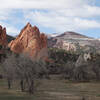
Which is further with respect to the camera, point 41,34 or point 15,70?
point 41,34

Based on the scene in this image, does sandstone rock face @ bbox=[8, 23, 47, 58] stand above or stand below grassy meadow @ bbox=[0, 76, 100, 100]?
above

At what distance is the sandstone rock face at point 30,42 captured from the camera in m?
138

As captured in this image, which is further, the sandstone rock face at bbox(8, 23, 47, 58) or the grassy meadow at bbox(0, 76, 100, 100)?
the sandstone rock face at bbox(8, 23, 47, 58)

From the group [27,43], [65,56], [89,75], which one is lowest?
[89,75]

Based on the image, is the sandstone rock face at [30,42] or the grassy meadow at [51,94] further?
the sandstone rock face at [30,42]

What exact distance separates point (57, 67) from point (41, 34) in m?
53.2

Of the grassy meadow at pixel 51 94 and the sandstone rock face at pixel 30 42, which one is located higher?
the sandstone rock face at pixel 30 42

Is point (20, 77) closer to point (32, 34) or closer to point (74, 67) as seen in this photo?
point (74, 67)

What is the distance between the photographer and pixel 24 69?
144 ft

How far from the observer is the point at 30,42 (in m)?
144

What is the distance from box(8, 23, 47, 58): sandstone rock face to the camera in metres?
138

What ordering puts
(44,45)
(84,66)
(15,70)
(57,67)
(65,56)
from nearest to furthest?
1. (15,70)
2. (84,66)
3. (57,67)
4. (65,56)
5. (44,45)

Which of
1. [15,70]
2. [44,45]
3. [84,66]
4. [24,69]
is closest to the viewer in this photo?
[24,69]

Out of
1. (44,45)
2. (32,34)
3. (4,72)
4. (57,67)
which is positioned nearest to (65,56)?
(44,45)
